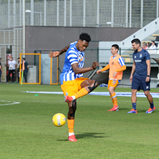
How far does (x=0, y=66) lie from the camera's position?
33688 millimetres

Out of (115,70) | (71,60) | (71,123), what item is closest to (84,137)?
(71,123)

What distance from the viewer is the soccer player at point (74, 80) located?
7135mm

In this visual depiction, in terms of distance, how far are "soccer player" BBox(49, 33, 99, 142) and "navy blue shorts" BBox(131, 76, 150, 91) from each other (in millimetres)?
A: 4736

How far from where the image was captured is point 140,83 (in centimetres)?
1205

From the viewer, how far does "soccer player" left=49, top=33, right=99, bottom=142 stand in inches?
281

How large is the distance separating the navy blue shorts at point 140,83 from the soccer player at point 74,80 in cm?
474

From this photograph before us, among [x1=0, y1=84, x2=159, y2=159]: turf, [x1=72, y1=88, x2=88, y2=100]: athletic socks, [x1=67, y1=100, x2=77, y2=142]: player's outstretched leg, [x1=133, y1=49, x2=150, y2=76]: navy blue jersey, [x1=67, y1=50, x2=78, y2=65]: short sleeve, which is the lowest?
[x1=0, y1=84, x2=159, y2=159]: turf

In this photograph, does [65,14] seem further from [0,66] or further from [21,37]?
[0,66]

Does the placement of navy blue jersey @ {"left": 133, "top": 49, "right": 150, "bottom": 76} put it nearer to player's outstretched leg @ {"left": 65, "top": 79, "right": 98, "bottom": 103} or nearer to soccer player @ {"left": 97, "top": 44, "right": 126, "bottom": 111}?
soccer player @ {"left": 97, "top": 44, "right": 126, "bottom": 111}

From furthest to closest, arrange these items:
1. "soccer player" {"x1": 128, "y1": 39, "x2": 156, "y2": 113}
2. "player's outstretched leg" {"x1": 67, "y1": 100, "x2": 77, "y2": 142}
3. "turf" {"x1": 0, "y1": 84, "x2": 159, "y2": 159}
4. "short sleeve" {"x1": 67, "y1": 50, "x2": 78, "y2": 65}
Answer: "soccer player" {"x1": 128, "y1": 39, "x2": 156, "y2": 113} → "short sleeve" {"x1": 67, "y1": 50, "x2": 78, "y2": 65} → "player's outstretched leg" {"x1": 67, "y1": 100, "x2": 77, "y2": 142} → "turf" {"x1": 0, "y1": 84, "x2": 159, "y2": 159}

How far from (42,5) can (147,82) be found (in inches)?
1078

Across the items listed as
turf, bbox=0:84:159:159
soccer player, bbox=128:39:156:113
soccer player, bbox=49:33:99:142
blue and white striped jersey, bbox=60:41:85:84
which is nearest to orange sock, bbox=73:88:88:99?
soccer player, bbox=49:33:99:142

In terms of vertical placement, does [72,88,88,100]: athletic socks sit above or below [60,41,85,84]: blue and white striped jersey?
below

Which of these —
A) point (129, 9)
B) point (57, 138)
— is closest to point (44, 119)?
point (57, 138)
